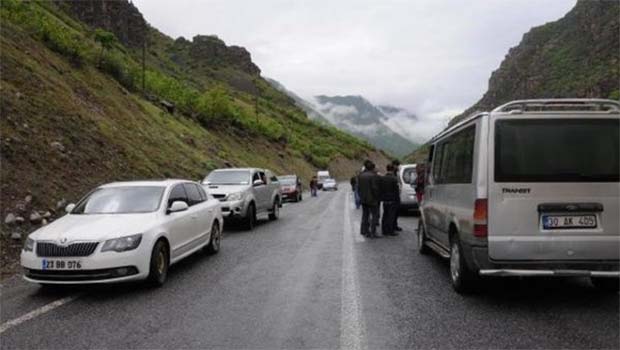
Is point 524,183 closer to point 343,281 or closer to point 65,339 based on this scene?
point 343,281

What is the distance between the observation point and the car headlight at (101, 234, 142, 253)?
701cm

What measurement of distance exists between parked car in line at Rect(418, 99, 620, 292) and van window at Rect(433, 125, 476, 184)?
0.42m

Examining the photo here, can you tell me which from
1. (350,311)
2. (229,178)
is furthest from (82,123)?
(350,311)

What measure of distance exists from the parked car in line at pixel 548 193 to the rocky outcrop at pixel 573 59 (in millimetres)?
46053

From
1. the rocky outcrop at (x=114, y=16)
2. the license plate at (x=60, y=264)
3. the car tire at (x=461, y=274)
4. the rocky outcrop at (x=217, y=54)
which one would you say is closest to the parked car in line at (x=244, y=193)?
the license plate at (x=60, y=264)

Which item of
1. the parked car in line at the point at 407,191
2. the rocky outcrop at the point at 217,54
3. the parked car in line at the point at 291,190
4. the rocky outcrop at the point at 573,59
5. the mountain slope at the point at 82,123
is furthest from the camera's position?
the rocky outcrop at the point at 217,54

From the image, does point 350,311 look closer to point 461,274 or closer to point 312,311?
point 312,311

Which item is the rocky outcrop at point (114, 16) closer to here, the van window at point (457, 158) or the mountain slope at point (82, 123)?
the mountain slope at point (82, 123)

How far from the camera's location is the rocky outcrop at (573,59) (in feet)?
174

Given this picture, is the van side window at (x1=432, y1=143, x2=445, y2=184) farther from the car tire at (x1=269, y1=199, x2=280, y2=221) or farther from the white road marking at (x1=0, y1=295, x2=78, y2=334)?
the car tire at (x1=269, y1=199, x2=280, y2=221)

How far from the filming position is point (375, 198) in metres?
12.6

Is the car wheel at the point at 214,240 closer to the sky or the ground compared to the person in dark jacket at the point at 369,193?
closer to the ground

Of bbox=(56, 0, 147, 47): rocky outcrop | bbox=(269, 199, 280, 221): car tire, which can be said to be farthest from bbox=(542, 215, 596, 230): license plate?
bbox=(56, 0, 147, 47): rocky outcrop

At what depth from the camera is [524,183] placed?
602 cm
